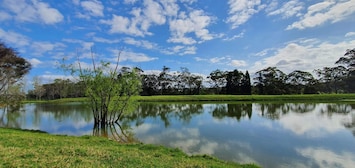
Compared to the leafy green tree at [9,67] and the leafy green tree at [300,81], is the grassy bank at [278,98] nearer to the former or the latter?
the leafy green tree at [300,81]

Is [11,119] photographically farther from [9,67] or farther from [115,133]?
[115,133]

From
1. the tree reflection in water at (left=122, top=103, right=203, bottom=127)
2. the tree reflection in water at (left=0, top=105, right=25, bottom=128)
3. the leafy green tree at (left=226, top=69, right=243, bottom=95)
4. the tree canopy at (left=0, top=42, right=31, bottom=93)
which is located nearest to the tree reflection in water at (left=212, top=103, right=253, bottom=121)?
the tree reflection in water at (left=122, top=103, right=203, bottom=127)

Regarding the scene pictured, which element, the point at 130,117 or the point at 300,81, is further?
the point at 300,81

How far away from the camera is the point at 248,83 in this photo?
7412 cm

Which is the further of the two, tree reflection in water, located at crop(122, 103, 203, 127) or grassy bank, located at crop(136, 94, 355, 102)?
grassy bank, located at crop(136, 94, 355, 102)

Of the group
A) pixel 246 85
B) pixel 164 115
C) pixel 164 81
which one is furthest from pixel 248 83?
pixel 164 115

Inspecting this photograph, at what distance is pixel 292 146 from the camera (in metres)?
12.0

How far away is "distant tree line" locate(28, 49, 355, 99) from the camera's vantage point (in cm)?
7475

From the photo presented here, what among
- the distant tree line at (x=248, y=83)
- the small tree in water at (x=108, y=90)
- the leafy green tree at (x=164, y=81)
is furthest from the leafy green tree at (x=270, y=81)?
the small tree in water at (x=108, y=90)

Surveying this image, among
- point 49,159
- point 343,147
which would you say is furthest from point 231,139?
point 49,159

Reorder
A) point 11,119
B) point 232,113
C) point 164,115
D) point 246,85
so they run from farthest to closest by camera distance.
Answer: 1. point 246,85
2. point 232,113
3. point 164,115
4. point 11,119

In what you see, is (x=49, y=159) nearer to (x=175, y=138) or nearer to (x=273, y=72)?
(x=175, y=138)

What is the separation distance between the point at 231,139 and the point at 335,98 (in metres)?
56.0

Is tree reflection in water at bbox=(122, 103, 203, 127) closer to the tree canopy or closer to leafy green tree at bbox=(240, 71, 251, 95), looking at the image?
the tree canopy
